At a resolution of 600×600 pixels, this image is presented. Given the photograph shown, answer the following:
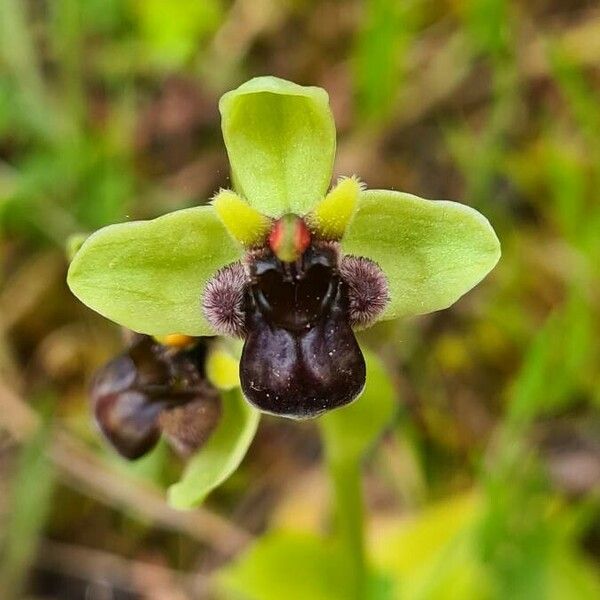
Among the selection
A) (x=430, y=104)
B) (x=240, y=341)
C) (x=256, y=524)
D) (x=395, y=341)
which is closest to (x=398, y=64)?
(x=430, y=104)

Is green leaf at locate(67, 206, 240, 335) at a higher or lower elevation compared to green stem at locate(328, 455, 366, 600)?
higher

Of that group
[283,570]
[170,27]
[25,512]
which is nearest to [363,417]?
[283,570]

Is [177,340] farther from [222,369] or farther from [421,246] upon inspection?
[421,246]

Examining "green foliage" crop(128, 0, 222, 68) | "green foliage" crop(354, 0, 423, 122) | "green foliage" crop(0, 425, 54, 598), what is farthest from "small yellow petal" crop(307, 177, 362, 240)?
"green foliage" crop(128, 0, 222, 68)

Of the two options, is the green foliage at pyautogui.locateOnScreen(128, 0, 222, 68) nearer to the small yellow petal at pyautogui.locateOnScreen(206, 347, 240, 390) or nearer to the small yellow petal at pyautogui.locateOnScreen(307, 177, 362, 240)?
the small yellow petal at pyautogui.locateOnScreen(206, 347, 240, 390)

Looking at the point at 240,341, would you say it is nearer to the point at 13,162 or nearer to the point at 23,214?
the point at 23,214

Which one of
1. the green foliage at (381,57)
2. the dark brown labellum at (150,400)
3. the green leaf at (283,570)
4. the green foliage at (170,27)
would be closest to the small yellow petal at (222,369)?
the dark brown labellum at (150,400)
